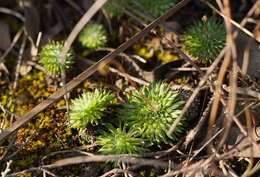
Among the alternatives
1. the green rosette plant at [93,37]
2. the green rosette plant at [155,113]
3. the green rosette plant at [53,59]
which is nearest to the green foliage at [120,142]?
the green rosette plant at [155,113]

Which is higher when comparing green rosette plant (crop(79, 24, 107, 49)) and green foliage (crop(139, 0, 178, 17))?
green foliage (crop(139, 0, 178, 17))

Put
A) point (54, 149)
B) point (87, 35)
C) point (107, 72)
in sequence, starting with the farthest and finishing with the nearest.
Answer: point (87, 35)
point (107, 72)
point (54, 149)

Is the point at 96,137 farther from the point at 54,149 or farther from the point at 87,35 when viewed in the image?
the point at 87,35

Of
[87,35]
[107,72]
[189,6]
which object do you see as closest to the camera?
[107,72]

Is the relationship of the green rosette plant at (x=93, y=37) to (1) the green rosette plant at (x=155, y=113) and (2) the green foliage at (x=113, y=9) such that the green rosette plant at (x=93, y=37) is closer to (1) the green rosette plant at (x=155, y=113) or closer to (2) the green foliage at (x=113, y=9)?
(2) the green foliage at (x=113, y=9)

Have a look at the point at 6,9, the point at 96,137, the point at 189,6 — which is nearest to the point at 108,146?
the point at 96,137

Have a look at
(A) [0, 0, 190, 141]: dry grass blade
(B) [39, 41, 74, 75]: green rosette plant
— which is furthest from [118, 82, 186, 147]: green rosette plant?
(B) [39, 41, 74, 75]: green rosette plant

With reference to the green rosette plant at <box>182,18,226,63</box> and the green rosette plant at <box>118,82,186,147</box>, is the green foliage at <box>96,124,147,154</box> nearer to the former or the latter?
the green rosette plant at <box>118,82,186,147</box>
